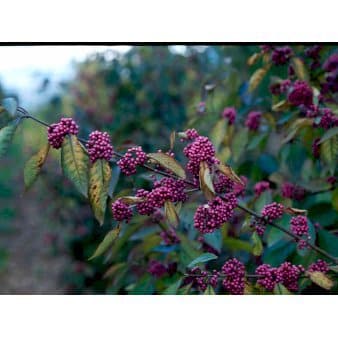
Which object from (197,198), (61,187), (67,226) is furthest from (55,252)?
(197,198)

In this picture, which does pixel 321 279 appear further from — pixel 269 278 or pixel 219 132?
pixel 219 132

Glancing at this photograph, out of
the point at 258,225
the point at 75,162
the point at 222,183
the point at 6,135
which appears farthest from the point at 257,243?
the point at 6,135

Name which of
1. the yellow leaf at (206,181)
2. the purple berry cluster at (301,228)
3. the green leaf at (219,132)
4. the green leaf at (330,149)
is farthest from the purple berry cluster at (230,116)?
the yellow leaf at (206,181)

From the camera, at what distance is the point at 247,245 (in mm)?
1360

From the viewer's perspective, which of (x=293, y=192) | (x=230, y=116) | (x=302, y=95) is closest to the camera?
(x=302, y=95)

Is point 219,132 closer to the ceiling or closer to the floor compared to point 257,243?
closer to the ceiling

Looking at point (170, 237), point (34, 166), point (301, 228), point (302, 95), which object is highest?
point (302, 95)

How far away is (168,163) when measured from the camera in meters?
0.92

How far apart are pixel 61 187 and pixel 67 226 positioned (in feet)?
0.85

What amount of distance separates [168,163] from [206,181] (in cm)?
10

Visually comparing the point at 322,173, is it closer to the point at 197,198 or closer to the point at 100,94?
the point at 197,198

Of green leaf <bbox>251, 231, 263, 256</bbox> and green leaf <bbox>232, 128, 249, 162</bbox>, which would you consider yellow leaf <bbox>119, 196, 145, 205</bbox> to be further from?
green leaf <bbox>232, 128, 249, 162</bbox>
